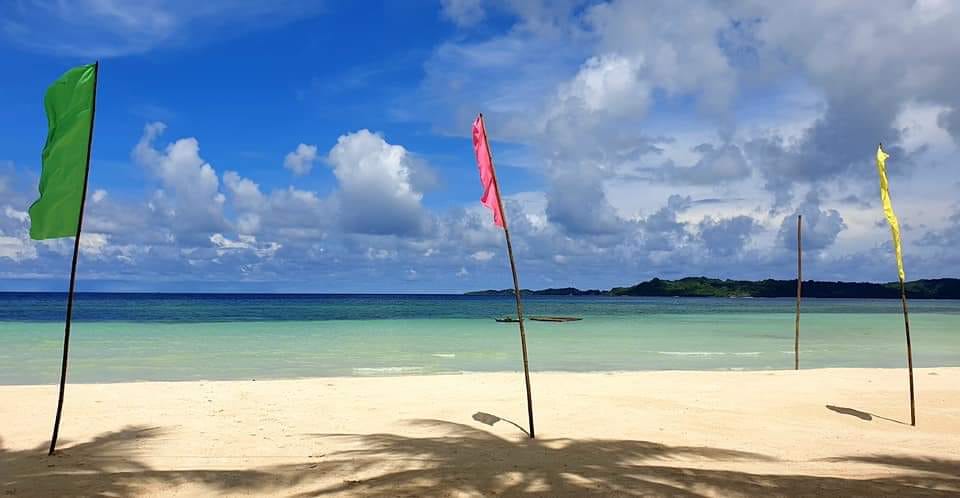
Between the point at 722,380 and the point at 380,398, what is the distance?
8.24 metres

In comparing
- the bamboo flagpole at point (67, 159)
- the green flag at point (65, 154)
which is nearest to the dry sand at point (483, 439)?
the bamboo flagpole at point (67, 159)

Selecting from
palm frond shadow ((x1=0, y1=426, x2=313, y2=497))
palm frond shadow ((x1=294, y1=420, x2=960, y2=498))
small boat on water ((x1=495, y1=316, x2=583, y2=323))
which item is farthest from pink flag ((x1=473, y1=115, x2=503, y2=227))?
small boat on water ((x1=495, y1=316, x2=583, y2=323))

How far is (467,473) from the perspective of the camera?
275 inches

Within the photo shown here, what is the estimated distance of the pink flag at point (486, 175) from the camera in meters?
8.75

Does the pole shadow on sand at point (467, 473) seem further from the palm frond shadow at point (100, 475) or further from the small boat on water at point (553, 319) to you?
the small boat on water at point (553, 319)

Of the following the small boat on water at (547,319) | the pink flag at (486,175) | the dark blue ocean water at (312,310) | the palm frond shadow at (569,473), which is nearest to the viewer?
the palm frond shadow at (569,473)

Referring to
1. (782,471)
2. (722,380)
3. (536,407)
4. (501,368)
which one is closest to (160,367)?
(501,368)

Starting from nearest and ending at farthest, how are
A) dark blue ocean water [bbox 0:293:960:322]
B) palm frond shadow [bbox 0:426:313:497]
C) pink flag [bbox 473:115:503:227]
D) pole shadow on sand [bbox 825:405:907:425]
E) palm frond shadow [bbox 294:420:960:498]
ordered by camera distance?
palm frond shadow [bbox 294:420:960:498], palm frond shadow [bbox 0:426:313:497], pink flag [bbox 473:115:503:227], pole shadow on sand [bbox 825:405:907:425], dark blue ocean water [bbox 0:293:960:322]

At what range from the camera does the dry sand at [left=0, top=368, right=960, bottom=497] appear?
6.54 metres

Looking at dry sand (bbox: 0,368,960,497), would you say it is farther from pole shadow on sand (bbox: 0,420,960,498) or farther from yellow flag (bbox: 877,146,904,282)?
yellow flag (bbox: 877,146,904,282)

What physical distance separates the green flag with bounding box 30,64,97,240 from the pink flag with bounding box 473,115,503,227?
14.7 ft

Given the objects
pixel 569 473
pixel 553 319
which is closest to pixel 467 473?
pixel 569 473

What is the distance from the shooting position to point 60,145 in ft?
24.4

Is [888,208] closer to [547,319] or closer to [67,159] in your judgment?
[67,159]
